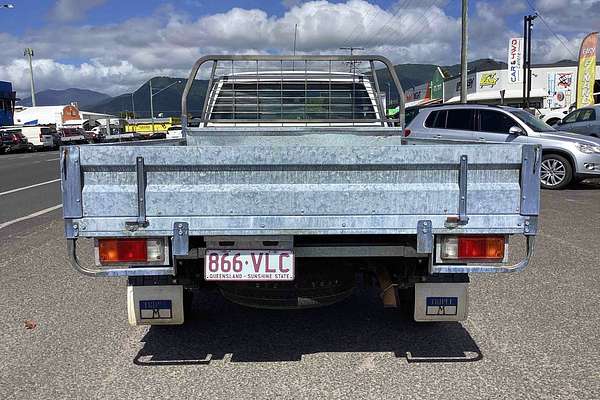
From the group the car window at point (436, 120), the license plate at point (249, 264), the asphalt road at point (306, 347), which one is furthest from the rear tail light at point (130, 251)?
the car window at point (436, 120)

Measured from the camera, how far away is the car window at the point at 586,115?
1595cm

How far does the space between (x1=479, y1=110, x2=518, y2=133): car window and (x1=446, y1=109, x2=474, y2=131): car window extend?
0.78ft

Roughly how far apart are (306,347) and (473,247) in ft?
4.78

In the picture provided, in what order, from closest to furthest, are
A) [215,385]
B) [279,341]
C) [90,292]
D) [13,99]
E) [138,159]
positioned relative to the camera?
[138,159]
[215,385]
[279,341]
[90,292]
[13,99]

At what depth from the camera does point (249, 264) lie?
3422mm

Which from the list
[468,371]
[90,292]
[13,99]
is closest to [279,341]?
[468,371]

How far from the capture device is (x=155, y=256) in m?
3.36

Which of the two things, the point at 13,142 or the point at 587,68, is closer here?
the point at 587,68

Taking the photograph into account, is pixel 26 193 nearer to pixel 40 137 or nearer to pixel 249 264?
pixel 249 264

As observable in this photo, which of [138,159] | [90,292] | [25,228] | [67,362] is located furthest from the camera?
[25,228]

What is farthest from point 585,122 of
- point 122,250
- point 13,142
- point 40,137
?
point 40,137

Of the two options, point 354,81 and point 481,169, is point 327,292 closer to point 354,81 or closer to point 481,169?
point 481,169

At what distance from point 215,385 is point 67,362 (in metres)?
1.06

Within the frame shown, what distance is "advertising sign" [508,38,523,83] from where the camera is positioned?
4311 centimetres
